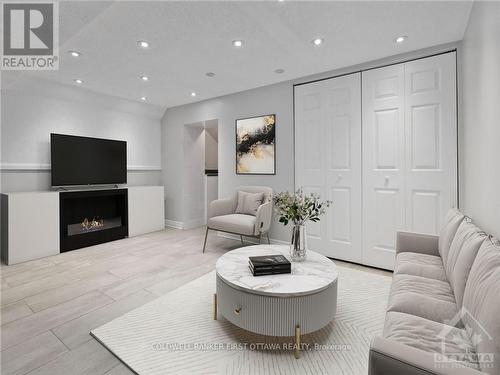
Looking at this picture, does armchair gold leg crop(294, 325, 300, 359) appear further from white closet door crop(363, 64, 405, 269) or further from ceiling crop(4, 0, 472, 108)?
ceiling crop(4, 0, 472, 108)

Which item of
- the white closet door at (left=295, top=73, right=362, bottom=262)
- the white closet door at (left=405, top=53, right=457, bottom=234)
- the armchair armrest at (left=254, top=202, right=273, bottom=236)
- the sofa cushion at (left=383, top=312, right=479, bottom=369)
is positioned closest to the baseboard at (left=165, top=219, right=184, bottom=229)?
the armchair armrest at (left=254, top=202, right=273, bottom=236)

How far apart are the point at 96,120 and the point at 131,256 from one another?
249cm

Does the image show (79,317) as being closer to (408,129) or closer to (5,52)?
(5,52)

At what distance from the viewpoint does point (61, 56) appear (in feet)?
9.51

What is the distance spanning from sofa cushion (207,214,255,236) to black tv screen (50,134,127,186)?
2.11 m

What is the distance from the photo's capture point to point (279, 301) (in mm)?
1511

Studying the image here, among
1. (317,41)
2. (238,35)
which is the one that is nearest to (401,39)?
(317,41)

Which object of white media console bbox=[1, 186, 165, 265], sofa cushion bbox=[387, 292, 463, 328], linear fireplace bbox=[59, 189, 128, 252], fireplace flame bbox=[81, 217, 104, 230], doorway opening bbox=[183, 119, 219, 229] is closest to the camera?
sofa cushion bbox=[387, 292, 463, 328]

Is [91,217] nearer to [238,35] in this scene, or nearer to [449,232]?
[238,35]

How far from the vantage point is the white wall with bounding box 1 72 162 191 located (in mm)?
3449

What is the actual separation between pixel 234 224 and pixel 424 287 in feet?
7.35

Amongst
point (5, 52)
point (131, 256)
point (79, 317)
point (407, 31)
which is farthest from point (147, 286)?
point (407, 31)

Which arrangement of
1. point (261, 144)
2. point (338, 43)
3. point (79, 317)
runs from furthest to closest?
point (261, 144) < point (338, 43) < point (79, 317)

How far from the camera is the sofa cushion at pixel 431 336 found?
1024 millimetres
